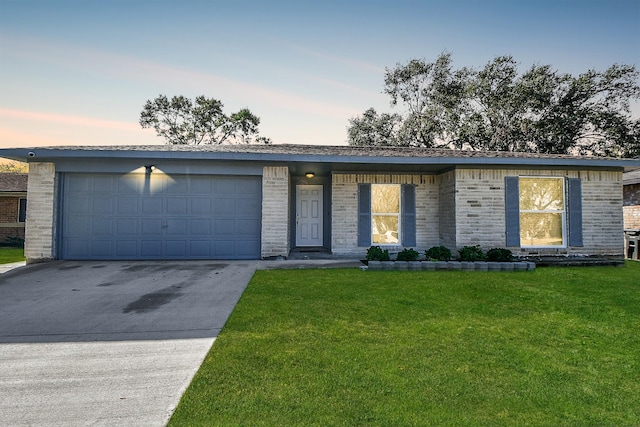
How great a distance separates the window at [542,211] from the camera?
982 centimetres

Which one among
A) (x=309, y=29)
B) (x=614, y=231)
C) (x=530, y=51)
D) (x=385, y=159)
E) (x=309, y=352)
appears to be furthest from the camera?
(x=530, y=51)

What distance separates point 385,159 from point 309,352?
261 inches

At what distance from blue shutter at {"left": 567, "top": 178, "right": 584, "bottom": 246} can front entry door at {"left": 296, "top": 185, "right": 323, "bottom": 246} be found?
7.58 m

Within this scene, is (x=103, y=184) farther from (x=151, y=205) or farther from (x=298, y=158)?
(x=298, y=158)

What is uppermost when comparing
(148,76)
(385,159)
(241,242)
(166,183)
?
(148,76)

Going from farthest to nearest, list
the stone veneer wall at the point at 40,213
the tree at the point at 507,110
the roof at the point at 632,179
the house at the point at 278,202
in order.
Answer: the tree at the point at 507,110
the roof at the point at 632,179
the house at the point at 278,202
the stone veneer wall at the point at 40,213

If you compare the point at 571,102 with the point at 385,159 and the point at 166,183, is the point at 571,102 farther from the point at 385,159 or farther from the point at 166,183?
the point at 166,183

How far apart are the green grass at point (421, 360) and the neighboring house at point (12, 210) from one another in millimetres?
18444

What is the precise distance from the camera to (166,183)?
9117mm

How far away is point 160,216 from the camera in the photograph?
29.7ft

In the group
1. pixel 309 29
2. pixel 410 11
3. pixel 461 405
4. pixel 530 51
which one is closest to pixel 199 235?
pixel 461 405

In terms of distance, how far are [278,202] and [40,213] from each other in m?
Answer: 6.21

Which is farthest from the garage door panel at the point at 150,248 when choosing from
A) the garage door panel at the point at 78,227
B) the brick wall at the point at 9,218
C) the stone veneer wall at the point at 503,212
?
the brick wall at the point at 9,218

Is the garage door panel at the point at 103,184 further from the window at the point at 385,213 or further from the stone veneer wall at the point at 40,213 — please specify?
the window at the point at 385,213
